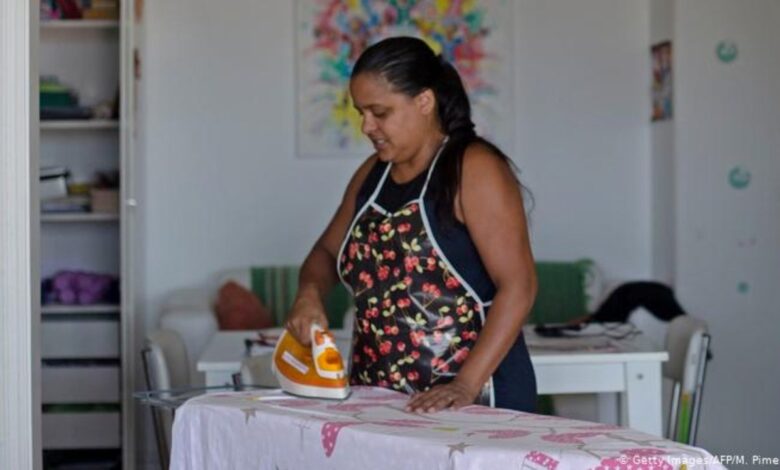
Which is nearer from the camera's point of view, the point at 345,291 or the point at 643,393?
the point at 643,393

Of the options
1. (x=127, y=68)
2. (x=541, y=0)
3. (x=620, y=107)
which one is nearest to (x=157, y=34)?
(x=127, y=68)

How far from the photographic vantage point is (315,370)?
2428 mm

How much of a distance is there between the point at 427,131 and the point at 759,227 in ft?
9.43

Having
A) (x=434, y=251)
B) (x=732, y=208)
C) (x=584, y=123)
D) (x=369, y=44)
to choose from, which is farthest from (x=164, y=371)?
(x=584, y=123)

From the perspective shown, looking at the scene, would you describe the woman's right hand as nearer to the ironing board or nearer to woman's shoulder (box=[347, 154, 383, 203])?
the ironing board

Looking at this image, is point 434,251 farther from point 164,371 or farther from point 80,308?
point 80,308

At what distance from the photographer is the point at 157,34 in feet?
18.2

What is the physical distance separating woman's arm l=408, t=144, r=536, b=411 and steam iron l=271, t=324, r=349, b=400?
0.62 feet

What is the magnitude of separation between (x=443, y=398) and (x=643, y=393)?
57.3 inches

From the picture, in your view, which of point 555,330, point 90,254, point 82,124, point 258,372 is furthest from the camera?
point 90,254

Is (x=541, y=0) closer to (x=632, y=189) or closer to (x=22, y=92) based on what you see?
(x=632, y=189)

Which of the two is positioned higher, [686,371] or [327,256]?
[327,256]

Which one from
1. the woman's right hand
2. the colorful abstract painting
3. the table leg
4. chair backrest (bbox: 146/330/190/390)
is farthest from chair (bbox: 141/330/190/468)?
the colorful abstract painting

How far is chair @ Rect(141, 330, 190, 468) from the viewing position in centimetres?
364
